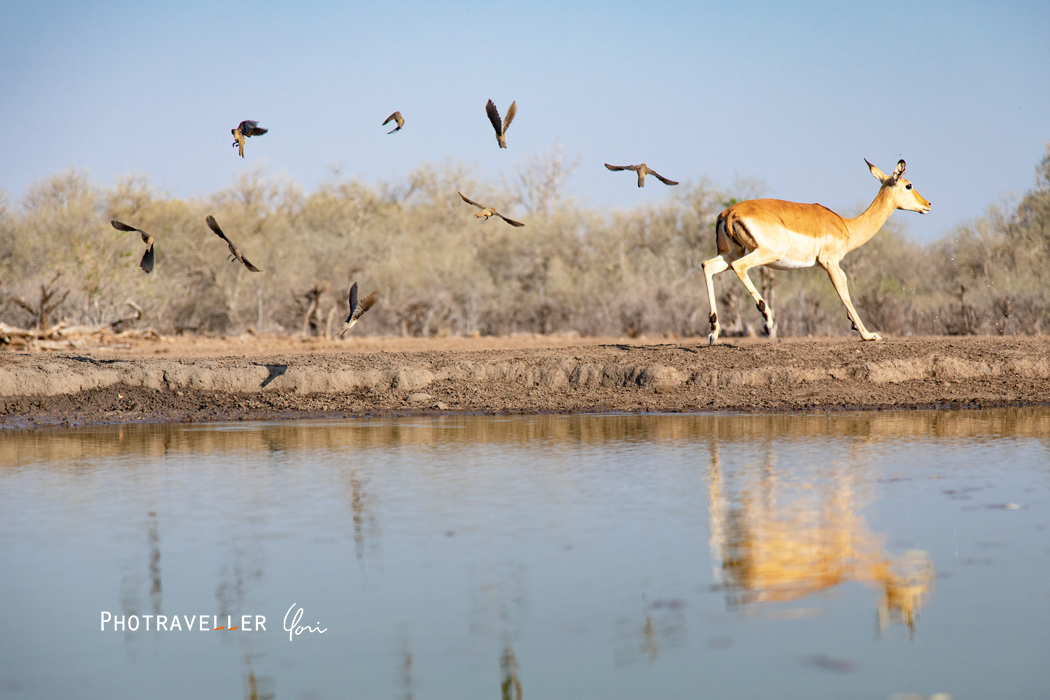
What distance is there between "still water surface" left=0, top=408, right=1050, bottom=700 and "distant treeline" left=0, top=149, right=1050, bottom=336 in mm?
15637

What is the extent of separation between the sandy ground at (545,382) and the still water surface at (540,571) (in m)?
4.01

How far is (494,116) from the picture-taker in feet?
39.1

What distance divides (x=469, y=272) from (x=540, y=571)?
35143mm

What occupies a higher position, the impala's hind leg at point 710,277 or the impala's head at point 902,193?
the impala's head at point 902,193

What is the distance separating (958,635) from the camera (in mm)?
4719

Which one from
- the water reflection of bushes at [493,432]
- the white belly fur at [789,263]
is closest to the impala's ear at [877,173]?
the white belly fur at [789,263]

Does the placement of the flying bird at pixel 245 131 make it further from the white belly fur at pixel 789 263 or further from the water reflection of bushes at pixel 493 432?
the white belly fur at pixel 789 263

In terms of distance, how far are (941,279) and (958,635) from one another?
36.1 metres

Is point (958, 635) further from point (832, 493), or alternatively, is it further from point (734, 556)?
point (832, 493)

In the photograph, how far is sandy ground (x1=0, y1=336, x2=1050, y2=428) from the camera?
47.4 feet

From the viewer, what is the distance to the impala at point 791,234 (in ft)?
51.6

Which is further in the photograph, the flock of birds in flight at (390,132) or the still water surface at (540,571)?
the flock of birds in flight at (390,132)
